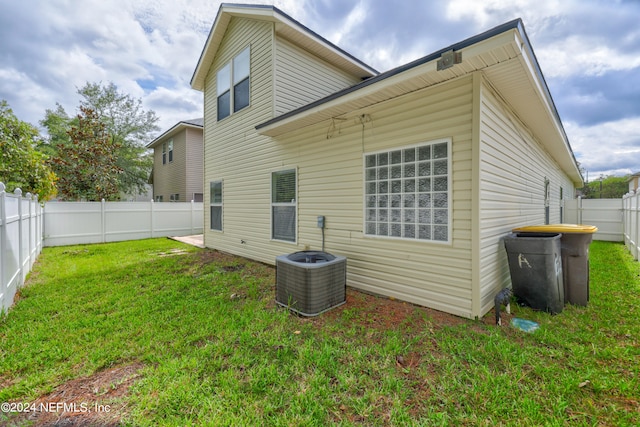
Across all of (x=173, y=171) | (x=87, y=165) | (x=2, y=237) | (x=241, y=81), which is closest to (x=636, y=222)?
(x=241, y=81)

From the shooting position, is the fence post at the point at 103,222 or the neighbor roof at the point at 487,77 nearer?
the neighbor roof at the point at 487,77

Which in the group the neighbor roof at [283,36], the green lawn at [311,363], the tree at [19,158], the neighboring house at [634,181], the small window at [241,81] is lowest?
the green lawn at [311,363]

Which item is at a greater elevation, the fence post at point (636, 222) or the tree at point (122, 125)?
the tree at point (122, 125)

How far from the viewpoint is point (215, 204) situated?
8.33 m

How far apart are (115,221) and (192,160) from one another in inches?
200

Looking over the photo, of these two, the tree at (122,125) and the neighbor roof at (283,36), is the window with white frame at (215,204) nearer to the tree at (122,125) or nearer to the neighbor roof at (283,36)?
the neighbor roof at (283,36)

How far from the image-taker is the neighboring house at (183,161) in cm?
1409

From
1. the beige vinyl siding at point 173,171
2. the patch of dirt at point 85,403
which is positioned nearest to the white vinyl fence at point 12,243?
the patch of dirt at point 85,403

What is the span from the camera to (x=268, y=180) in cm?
608

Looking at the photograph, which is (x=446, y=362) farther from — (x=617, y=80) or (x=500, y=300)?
(x=617, y=80)

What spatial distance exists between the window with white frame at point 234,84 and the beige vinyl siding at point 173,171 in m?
7.62

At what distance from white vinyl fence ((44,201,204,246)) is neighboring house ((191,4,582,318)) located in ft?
21.1

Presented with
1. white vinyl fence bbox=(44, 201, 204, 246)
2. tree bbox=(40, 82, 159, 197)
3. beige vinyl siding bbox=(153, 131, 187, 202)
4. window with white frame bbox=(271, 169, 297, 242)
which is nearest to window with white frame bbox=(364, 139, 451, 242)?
window with white frame bbox=(271, 169, 297, 242)

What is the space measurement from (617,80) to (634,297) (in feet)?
40.1
